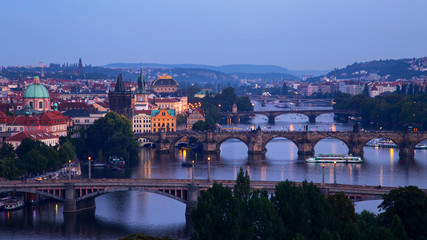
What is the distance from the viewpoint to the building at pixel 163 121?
3558 inches

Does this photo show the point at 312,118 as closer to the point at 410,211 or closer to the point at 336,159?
the point at 336,159

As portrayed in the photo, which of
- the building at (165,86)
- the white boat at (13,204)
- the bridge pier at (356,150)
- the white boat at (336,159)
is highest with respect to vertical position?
the building at (165,86)

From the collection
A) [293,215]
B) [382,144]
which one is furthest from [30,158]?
[382,144]

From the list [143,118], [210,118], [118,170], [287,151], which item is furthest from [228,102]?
[118,170]

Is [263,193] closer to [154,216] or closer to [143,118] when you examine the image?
[154,216]

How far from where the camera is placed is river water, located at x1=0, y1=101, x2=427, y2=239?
43.8 metres

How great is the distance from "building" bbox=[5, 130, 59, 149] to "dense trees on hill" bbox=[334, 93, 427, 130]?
115ft

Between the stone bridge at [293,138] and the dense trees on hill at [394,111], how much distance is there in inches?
357

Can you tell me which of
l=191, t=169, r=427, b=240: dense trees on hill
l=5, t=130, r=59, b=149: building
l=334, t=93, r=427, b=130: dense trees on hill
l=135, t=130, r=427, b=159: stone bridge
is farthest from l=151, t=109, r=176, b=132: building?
l=191, t=169, r=427, b=240: dense trees on hill

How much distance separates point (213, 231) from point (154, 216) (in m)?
12.4

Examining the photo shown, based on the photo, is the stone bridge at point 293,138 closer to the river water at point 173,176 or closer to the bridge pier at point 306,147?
the bridge pier at point 306,147

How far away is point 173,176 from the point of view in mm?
60938

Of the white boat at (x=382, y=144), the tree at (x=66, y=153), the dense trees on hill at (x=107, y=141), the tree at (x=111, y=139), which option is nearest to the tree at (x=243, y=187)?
the tree at (x=66, y=153)

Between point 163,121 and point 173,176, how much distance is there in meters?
30.3
